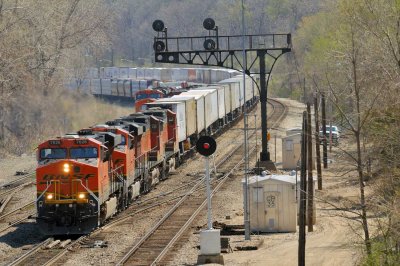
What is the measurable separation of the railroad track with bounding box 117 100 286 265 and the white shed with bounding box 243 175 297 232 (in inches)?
94.6

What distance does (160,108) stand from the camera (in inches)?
1746

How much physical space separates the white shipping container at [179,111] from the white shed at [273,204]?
16.5m

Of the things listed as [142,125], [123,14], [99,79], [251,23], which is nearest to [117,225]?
[142,125]

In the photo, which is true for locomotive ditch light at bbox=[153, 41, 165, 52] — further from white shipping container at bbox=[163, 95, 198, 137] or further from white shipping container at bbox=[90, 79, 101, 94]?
white shipping container at bbox=[90, 79, 101, 94]

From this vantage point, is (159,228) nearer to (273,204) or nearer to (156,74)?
(273,204)

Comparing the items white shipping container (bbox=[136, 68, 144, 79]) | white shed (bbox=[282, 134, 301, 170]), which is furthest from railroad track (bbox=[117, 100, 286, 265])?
white shipping container (bbox=[136, 68, 144, 79])

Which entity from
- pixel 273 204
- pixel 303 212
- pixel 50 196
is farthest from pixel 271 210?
pixel 50 196

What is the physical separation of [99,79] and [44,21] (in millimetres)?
34237

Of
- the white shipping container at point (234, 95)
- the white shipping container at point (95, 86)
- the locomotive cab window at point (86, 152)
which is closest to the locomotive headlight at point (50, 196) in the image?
the locomotive cab window at point (86, 152)

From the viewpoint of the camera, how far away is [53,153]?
2770 cm

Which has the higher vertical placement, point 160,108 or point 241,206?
point 160,108

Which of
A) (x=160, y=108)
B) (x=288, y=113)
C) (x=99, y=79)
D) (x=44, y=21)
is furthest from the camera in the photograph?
(x=99, y=79)

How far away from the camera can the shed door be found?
2862 cm

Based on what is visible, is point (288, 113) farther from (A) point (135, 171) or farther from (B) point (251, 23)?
(B) point (251, 23)
